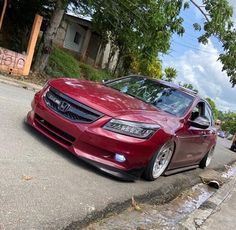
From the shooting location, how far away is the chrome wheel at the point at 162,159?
6839 mm

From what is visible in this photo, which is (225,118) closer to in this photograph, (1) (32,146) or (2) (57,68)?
(2) (57,68)

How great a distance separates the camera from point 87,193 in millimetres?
5480

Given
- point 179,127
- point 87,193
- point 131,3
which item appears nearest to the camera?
point 87,193

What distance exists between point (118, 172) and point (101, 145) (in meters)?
0.50

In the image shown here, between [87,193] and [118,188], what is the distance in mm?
807

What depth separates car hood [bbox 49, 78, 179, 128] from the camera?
6.24 metres

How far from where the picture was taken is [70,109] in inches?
248

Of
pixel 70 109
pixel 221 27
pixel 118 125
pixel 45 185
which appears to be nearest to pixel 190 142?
pixel 118 125

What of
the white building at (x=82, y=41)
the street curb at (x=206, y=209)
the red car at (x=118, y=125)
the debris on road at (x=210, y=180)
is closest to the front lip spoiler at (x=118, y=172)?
the red car at (x=118, y=125)

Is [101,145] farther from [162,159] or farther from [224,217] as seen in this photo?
[224,217]

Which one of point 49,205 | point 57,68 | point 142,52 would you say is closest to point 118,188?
point 49,205

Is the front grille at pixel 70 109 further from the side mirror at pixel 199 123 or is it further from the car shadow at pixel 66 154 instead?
the side mirror at pixel 199 123

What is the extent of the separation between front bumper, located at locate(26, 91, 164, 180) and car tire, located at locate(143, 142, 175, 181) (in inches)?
7.8

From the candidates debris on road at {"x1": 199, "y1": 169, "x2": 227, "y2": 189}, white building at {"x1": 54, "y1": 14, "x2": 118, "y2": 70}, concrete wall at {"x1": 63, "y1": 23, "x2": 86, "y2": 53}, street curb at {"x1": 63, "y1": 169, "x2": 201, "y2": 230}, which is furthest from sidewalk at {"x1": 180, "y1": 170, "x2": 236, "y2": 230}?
concrete wall at {"x1": 63, "y1": 23, "x2": 86, "y2": 53}
